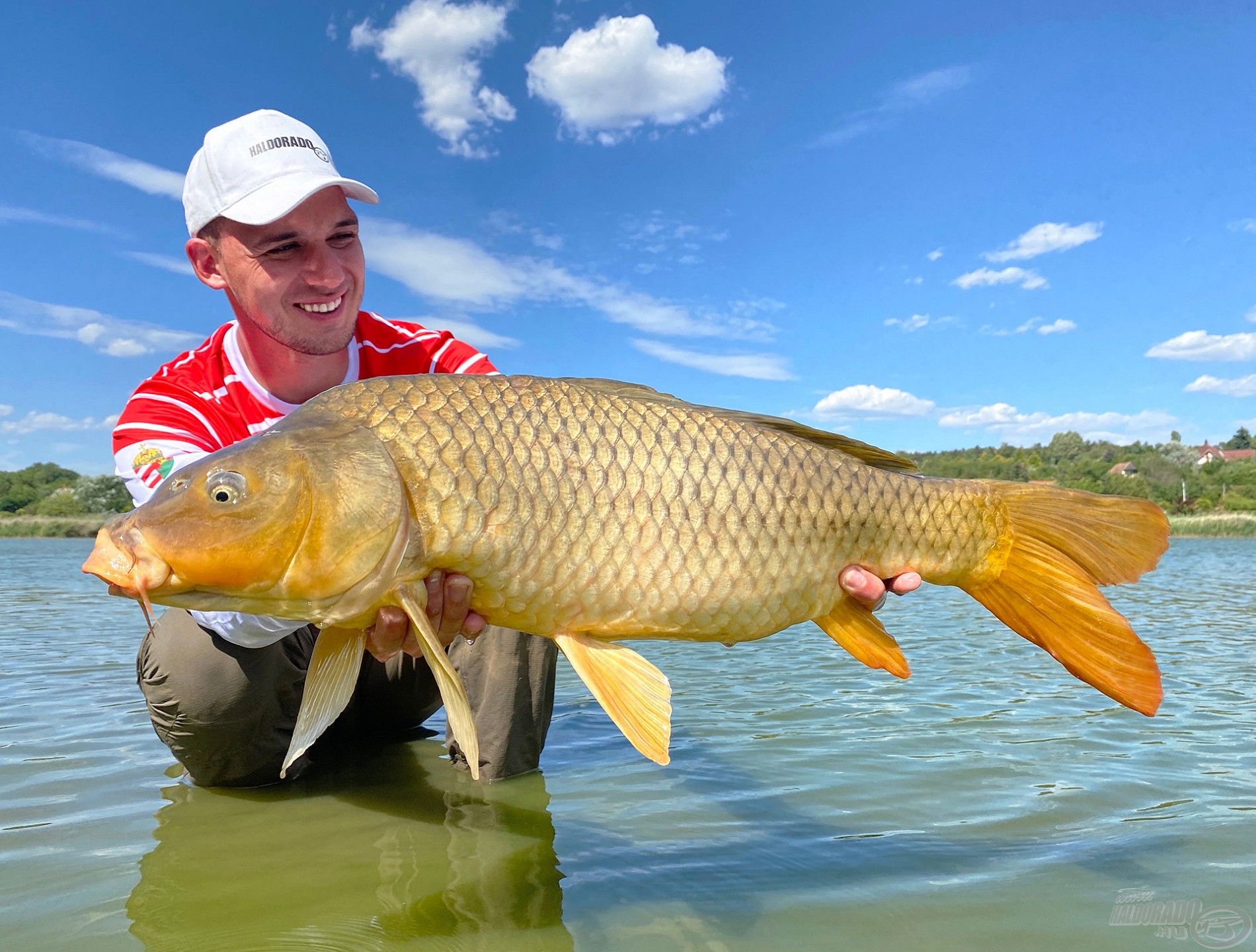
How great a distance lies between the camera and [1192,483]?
5231 centimetres

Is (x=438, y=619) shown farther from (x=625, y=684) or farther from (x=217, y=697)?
(x=217, y=697)

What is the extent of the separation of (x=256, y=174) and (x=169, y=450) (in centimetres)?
85

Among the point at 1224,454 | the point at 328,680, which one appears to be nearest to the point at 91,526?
the point at 328,680

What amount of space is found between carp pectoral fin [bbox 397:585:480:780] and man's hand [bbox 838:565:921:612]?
948 millimetres

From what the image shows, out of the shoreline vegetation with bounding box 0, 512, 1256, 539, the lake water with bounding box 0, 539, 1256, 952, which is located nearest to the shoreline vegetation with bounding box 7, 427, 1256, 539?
the shoreline vegetation with bounding box 0, 512, 1256, 539

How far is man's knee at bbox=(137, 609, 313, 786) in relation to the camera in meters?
2.50

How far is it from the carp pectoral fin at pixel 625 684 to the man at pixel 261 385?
67 centimetres

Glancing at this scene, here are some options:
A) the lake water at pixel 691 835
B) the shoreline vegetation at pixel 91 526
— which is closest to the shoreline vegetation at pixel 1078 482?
the shoreline vegetation at pixel 91 526

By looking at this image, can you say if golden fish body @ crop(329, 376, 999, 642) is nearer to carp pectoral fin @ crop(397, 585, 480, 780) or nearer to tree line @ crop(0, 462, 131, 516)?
carp pectoral fin @ crop(397, 585, 480, 780)

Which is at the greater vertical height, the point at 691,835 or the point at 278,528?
the point at 278,528

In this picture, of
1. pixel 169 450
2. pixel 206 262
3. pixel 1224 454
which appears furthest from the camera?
pixel 1224 454

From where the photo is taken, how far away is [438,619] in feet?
6.04

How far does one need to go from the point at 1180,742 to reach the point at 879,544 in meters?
2.03

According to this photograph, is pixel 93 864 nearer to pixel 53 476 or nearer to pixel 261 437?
pixel 261 437
